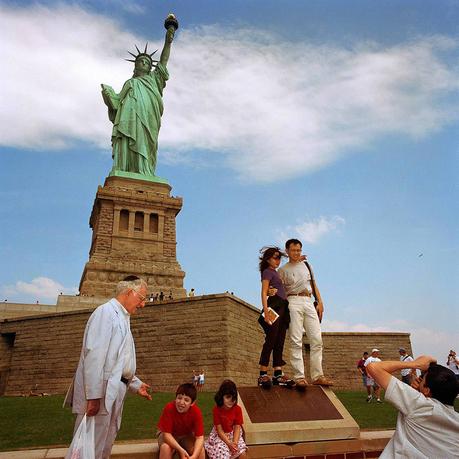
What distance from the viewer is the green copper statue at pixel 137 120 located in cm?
3141

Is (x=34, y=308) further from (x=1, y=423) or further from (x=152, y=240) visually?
(x=1, y=423)

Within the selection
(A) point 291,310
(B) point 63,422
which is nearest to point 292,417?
(A) point 291,310

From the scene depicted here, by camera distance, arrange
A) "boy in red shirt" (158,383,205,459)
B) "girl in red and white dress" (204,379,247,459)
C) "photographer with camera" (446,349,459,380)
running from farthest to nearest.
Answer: "photographer with camera" (446,349,459,380) → "girl in red and white dress" (204,379,247,459) → "boy in red shirt" (158,383,205,459)

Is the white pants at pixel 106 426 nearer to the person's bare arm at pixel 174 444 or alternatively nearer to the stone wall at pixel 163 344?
the person's bare arm at pixel 174 444

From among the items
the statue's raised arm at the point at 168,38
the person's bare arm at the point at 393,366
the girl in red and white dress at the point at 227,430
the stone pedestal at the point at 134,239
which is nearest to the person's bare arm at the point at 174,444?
the girl in red and white dress at the point at 227,430

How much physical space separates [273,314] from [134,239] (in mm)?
23944

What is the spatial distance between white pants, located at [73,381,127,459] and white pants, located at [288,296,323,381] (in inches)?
105

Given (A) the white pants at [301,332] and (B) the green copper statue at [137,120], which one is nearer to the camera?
(A) the white pants at [301,332]

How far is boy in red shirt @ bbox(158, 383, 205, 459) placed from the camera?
13.0 ft

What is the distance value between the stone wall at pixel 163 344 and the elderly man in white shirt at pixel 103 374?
14.4 metres

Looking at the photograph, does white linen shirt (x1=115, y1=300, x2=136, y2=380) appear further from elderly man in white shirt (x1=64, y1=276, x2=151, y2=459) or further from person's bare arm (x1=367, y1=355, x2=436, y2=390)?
person's bare arm (x1=367, y1=355, x2=436, y2=390)

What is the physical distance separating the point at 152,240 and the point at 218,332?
1221 centimetres

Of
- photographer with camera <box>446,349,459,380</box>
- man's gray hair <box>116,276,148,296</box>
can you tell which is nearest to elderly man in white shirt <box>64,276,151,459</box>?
man's gray hair <box>116,276,148,296</box>

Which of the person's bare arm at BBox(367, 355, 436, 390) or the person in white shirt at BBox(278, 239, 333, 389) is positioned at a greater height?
the person in white shirt at BBox(278, 239, 333, 389)
